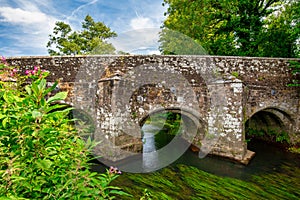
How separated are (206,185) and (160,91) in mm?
4062

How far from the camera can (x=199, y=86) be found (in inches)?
340

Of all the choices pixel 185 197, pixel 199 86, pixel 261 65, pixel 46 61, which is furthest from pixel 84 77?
pixel 261 65

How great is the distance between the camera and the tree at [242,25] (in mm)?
11461

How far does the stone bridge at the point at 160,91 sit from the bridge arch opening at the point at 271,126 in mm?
1811

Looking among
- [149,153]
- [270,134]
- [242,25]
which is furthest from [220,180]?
[242,25]

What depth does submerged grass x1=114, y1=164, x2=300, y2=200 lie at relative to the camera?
5777mm

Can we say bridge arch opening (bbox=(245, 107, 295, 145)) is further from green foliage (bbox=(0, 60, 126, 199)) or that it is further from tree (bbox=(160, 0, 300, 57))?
green foliage (bbox=(0, 60, 126, 199))

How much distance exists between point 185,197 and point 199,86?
4684 mm

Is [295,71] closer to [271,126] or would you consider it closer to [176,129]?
[271,126]

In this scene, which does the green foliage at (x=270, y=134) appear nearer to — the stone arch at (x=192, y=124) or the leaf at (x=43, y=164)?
the stone arch at (x=192, y=124)

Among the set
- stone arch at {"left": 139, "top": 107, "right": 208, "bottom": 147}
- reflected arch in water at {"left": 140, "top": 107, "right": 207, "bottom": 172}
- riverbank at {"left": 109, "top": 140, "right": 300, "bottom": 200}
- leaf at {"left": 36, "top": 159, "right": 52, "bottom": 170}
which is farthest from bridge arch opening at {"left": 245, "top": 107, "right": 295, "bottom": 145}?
leaf at {"left": 36, "top": 159, "right": 52, "bottom": 170}

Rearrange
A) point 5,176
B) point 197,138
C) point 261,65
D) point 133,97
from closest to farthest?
point 5,176
point 133,97
point 261,65
point 197,138

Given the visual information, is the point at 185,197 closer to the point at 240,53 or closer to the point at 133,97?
the point at 133,97

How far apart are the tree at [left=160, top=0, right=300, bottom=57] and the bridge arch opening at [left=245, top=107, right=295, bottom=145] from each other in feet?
12.9
